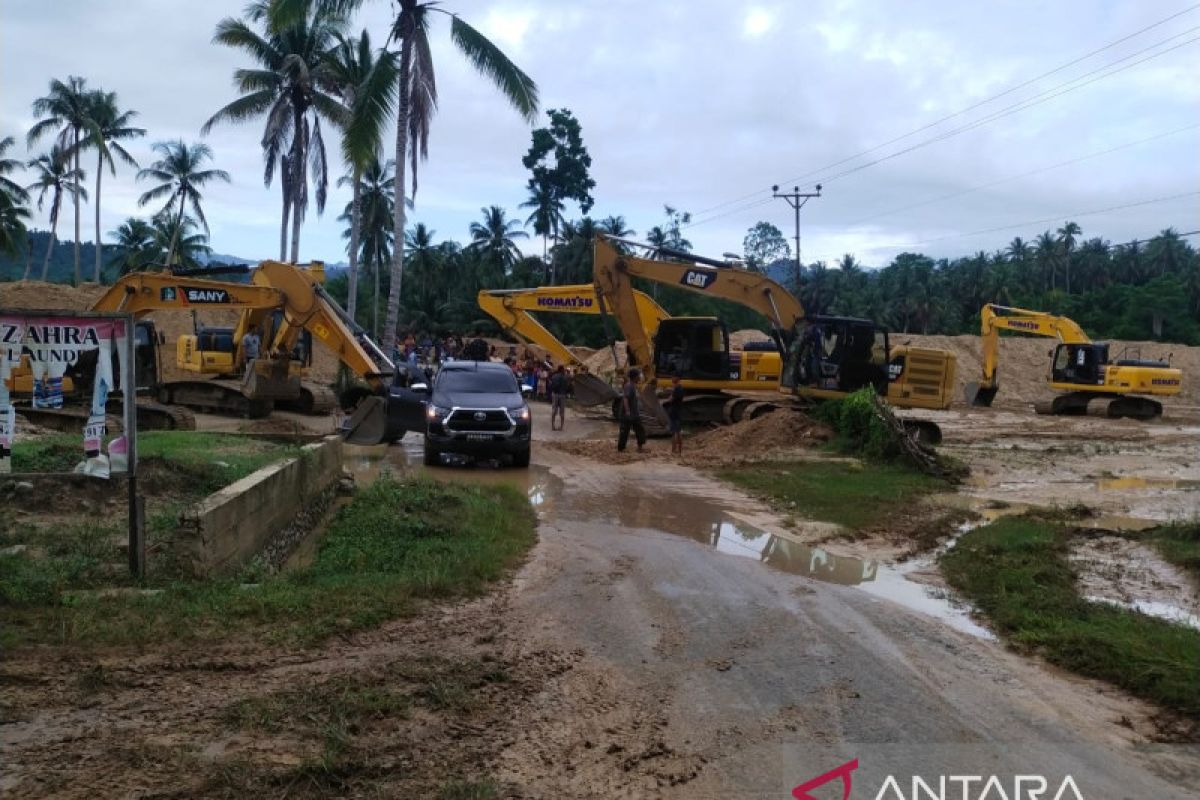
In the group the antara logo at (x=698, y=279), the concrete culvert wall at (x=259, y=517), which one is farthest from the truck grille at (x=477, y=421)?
the antara logo at (x=698, y=279)

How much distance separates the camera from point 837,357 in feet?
71.3

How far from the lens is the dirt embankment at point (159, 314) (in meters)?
36.1

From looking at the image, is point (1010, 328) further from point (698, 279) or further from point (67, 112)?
point (67, 112)

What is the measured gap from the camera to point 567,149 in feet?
205

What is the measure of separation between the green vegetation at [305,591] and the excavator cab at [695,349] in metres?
14.7

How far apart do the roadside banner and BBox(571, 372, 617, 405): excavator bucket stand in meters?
Answer: 19.8

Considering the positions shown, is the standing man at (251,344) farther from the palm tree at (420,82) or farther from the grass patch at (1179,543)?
the grass patch at (1179,543)

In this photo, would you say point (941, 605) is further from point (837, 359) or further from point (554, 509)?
point (837, 359)

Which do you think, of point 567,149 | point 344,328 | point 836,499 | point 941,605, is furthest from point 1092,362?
point 567,149

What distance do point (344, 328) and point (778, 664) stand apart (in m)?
15.9

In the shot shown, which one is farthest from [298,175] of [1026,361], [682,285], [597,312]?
[1026,361]

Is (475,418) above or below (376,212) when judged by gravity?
below

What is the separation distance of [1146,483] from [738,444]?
7.60 metres

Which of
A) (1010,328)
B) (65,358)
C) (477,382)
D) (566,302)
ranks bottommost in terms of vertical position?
(477,382)
